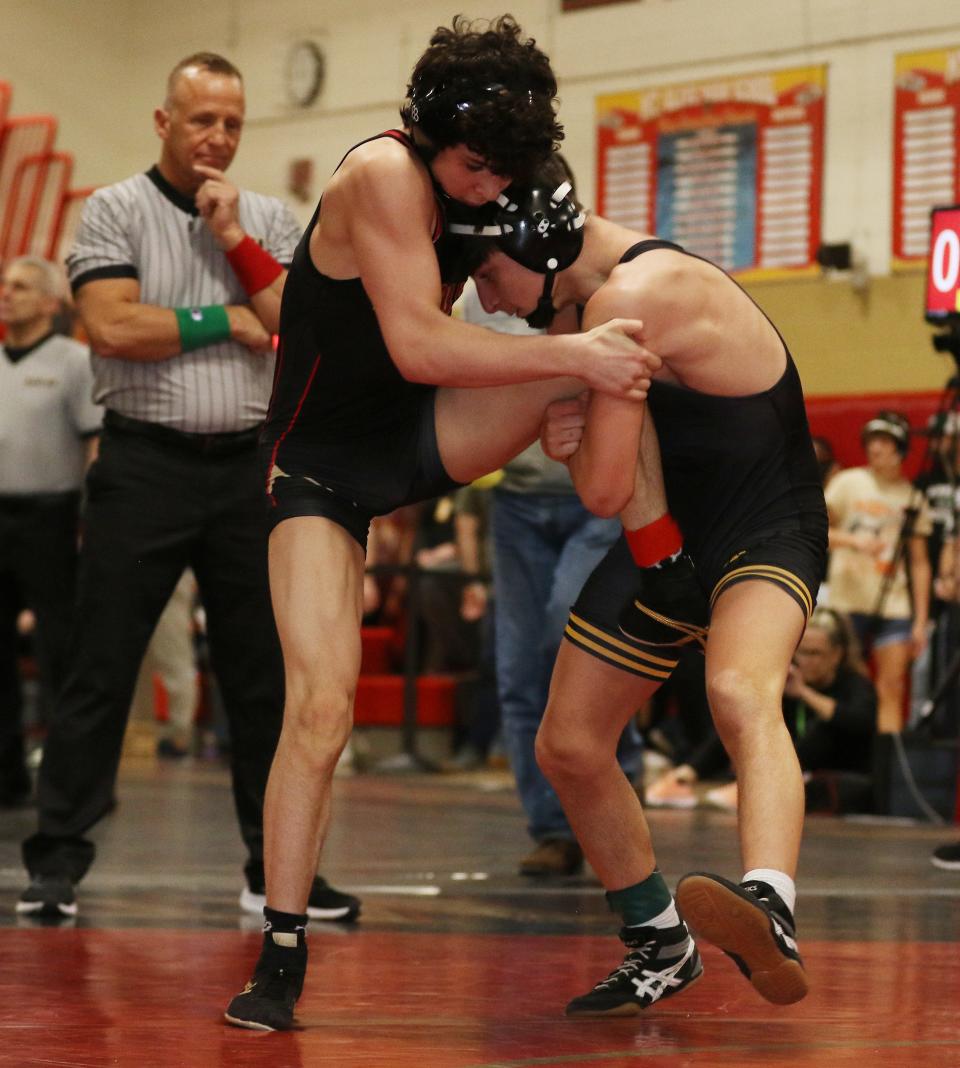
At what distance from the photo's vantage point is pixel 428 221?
271 cm

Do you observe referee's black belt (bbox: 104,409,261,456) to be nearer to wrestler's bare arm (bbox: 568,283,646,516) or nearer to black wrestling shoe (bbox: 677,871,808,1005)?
wrestler's bare arm (bbox: 568,283,646,516)

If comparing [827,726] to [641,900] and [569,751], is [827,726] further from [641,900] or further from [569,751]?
[569,751]

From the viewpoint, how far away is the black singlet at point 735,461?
2.83 m

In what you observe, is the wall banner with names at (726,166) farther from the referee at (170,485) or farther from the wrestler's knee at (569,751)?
the wrestler's knee at (569,751)

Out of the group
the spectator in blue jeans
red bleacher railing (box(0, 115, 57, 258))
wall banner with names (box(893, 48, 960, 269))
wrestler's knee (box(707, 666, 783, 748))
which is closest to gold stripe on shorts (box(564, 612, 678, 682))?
wrestler's knee (box(707, 666, 783, 748))

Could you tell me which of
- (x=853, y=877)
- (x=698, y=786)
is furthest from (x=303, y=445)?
(x=698, y=786)

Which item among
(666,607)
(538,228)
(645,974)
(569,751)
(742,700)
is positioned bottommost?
(645,974)

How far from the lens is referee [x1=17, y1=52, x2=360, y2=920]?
3799 mm

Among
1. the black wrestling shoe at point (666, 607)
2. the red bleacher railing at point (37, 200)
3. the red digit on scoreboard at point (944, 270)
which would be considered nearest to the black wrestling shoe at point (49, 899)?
the black wrestling shoe at point (666, 607)

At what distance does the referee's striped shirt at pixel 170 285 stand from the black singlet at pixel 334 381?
0.91 m

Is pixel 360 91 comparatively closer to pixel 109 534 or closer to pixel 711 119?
pixel 711 119

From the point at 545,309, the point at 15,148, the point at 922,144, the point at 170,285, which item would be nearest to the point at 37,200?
the point at 15,148

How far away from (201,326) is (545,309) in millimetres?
1187

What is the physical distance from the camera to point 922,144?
10.3m
